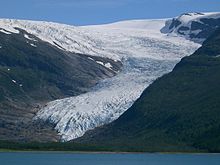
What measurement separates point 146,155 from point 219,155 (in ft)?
54.2

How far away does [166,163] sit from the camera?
162125mm

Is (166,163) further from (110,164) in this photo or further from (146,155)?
(146,155)

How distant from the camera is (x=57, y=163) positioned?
162 metres

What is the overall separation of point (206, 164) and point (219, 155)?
36515 mm

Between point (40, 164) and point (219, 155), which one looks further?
point (219, 155)

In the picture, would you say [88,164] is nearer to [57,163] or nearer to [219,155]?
[57,163]

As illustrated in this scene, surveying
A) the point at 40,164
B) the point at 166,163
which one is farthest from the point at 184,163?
the point at 40,164

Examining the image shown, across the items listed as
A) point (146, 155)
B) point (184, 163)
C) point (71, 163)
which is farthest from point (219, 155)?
point (71, 163)

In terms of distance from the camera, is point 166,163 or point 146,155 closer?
point 166,163

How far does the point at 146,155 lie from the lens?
198375 millimetres

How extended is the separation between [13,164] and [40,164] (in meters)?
4.71

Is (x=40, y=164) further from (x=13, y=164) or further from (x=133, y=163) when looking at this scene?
(x=133, y=163)

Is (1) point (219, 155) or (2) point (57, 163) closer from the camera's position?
(2) point (57, 163)

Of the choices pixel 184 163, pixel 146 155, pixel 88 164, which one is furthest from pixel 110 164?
pixel 146 155
